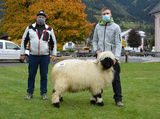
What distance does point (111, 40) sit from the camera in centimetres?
602

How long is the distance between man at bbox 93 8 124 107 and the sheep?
0.78 ft

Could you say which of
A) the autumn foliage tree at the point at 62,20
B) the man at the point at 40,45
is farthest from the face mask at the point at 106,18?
the autumn foliage tree at the point at 62,20

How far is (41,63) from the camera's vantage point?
20.2 ft

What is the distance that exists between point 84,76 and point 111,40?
122cm

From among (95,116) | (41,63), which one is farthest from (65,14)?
(95,116)

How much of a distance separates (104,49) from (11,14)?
27.8 m

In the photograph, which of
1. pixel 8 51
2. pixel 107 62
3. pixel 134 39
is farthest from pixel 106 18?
pixel 134 39

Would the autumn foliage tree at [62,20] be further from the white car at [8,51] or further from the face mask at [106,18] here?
the face mask at [106,18]

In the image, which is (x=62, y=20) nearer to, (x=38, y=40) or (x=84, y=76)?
(x=38, y=40)

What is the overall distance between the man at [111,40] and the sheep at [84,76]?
0.24 m

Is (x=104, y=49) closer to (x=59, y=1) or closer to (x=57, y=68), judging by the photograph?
(x=57, y=68)

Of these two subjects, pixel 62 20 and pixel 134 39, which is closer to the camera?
pixel 62 20

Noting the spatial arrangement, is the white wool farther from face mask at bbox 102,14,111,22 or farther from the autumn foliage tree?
the autumn foliage tree

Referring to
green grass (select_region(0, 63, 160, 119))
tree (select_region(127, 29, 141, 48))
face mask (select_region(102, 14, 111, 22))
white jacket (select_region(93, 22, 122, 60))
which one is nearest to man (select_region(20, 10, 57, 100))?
green grass (select_region(0, 63, 160, 119))
